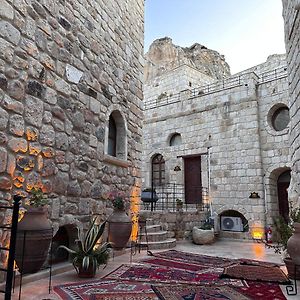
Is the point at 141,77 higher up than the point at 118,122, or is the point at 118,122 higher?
the point at 141,77

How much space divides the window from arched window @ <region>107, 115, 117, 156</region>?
5782 mm

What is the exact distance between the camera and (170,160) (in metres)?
11.1

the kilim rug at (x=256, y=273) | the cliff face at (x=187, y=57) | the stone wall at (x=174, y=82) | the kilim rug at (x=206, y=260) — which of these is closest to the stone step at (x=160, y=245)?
the kilim rug at (x=206, y=260)

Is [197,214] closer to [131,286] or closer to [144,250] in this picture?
[144,250]

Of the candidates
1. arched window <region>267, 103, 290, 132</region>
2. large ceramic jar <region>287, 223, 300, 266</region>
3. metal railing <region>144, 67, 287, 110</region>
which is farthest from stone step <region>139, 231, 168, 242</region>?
metal railing <region>144, 67, 287, 110</region>

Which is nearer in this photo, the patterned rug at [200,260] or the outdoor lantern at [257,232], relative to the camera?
the patterned rug at [200,260]

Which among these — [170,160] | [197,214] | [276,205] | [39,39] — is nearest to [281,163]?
[276,205]

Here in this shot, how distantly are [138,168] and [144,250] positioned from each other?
1.74 meters

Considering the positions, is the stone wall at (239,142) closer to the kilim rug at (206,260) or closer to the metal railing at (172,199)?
the metal railing at (172,199)

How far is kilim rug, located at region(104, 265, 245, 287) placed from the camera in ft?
11.4

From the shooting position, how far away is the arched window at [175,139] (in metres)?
11.2

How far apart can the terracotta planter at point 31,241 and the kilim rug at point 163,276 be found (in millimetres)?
950

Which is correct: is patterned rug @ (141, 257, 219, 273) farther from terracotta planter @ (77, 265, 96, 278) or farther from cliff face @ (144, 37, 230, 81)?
cliff face @ (144, 37, 230, 81)

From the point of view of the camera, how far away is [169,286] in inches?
125
